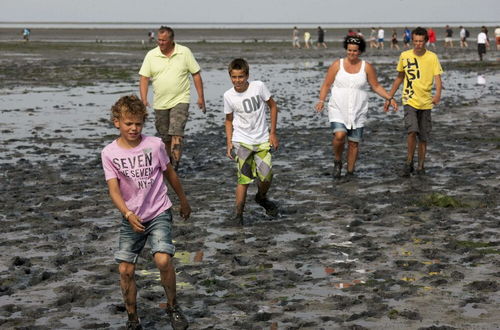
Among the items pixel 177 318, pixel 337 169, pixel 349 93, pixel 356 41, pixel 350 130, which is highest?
pixel 356 41

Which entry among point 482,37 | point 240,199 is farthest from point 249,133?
point 482,37

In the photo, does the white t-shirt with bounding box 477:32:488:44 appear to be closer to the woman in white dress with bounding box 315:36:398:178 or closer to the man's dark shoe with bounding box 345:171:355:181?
the man's dark shoe with bounding box 345:171:355:181

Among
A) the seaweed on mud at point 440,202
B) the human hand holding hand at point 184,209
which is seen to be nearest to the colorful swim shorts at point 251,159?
the seaweed on mud at point 440,202

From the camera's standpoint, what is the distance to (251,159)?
1038 cm

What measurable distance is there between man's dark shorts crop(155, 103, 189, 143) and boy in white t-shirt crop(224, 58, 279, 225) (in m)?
2.74

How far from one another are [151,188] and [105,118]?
14.9 m

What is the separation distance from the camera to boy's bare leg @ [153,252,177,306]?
6582mm

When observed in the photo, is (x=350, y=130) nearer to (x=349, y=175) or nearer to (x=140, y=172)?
(x=349, y=175)

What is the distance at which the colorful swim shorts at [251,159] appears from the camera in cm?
1027

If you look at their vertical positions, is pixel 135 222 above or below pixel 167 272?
above

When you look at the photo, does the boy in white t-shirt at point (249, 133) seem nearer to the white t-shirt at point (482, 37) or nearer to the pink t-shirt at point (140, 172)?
the pink t-shirt at point (140, 172)

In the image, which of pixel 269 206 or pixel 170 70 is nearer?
pixel 269 206

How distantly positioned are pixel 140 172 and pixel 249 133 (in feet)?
12.3

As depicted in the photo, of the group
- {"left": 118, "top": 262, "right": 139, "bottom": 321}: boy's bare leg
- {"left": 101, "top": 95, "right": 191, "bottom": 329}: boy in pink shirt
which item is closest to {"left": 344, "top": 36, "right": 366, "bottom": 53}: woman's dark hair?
{"left": 101, "top": 95, "right": 191, "bottom": 329}: boy in pink shirt
